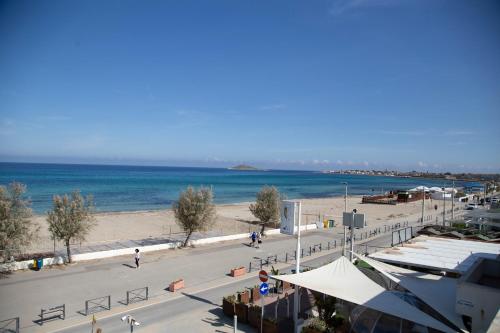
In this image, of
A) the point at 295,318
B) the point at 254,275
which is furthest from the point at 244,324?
the point at 254,275

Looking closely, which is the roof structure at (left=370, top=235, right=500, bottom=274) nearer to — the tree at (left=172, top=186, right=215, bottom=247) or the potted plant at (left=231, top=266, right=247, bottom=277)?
the potted plant at (left=231, top=266, right=247, bottom=277)

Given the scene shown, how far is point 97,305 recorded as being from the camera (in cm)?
1461

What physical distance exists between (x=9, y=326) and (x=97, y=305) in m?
3.05

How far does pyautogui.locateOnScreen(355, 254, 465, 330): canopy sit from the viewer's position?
9918 mm

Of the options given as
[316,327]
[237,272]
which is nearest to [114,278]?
[237,272]

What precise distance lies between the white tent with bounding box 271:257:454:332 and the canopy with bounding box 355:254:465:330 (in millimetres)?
693

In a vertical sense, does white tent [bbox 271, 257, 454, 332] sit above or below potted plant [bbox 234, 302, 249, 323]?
above

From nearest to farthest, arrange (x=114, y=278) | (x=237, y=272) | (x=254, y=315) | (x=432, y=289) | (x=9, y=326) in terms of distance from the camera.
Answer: (x=432, y=289) < (x=9, y=326) < (x=254, y=315) < (x=114, y=278) < (x=237, y=272)

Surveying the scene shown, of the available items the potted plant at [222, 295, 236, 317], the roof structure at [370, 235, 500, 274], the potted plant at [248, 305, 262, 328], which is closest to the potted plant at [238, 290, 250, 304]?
the potted plant at [222, 295, 236, 317]

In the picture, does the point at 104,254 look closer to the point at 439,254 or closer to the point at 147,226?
the point at 147,226

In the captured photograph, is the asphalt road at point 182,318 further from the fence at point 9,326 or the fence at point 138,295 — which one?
the fence at point 9,326

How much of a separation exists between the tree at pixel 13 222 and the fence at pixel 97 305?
5.78 m

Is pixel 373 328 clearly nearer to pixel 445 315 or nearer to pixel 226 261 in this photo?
pixel 445 315

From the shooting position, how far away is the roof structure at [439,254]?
15.3 meters
